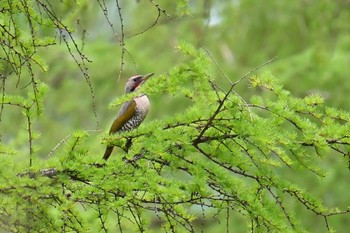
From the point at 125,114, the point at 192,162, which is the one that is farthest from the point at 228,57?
the point at 192,162

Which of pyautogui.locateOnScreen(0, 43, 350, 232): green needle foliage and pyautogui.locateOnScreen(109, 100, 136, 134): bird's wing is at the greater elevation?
pyautogui.locateOnScreen(109, 100, 136, 134): bird's wing

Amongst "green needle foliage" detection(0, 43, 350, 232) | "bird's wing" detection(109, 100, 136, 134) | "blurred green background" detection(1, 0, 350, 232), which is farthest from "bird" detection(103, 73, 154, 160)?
"blurred green background" detection(1, 0, 350, 232)

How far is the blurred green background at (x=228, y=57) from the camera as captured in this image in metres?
9.93

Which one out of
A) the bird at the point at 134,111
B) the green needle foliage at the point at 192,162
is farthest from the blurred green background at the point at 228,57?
the green needle foliage at the point at 192,162

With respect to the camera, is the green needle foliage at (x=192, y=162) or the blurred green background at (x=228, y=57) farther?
the blurred green background at (x=228, y=57)

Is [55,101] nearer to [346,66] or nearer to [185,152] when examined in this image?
[346,66]

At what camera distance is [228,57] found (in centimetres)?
1162

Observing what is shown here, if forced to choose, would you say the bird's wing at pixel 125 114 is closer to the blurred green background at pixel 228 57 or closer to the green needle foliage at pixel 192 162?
the green needle foliage at pixel 192 162

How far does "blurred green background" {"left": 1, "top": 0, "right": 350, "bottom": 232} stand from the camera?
993 cm

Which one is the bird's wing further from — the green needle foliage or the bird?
the green needle foliage

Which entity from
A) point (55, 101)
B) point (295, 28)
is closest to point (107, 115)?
point (55, 101)

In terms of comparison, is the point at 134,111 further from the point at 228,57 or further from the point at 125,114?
the point at 228,57

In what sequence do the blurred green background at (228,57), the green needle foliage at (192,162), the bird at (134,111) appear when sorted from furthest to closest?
the blurred green background at (228,57), the bird at (134,111), the green needle foliage at (192,162)

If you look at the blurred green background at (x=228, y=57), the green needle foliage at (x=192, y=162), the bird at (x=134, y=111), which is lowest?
the green needle foliage at (x=192, y=162)
